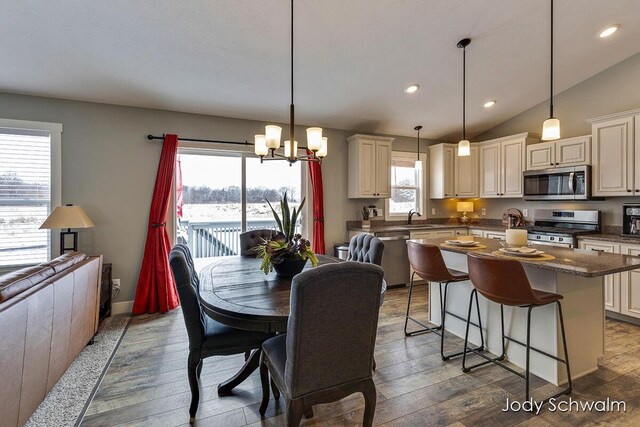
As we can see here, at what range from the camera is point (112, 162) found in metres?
3.62

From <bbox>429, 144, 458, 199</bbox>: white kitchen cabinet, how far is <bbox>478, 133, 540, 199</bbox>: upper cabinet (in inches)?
17.8

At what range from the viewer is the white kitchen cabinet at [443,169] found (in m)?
5.32

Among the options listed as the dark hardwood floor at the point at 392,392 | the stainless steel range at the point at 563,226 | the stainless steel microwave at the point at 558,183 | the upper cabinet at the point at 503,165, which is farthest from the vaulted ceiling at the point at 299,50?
the dark hardwood floor at the point at 392,392

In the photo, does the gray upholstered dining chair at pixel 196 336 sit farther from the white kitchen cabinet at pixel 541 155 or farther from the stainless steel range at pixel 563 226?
the white kitchen cabinet at pixel 541 155

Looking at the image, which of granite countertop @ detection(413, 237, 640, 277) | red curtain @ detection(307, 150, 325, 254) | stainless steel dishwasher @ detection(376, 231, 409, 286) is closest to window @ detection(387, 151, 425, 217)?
stainless steel dishwasher @ detection(376, 231, 409, 286)

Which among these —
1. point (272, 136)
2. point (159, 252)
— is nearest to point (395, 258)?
point (272, 136)

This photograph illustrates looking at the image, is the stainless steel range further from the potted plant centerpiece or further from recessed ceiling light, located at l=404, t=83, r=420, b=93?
the potted plant centerpiece

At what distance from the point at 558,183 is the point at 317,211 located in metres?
3.36

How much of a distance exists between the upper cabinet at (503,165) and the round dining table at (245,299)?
12.8 feet

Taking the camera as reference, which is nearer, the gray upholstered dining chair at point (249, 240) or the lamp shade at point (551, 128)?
the lamp shade at point (551, 128)

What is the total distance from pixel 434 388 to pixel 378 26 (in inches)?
121

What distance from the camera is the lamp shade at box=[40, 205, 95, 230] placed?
2969 millimetres

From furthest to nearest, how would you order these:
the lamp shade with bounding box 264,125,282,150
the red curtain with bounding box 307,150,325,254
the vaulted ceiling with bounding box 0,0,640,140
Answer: the red curtain with bounding box 307,150,325,254, the vaulted ceiling with bounding box 0,0,640,140, the lamp shade with bounding box 264,125,282,150

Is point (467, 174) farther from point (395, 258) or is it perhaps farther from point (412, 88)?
point (412, 88)
